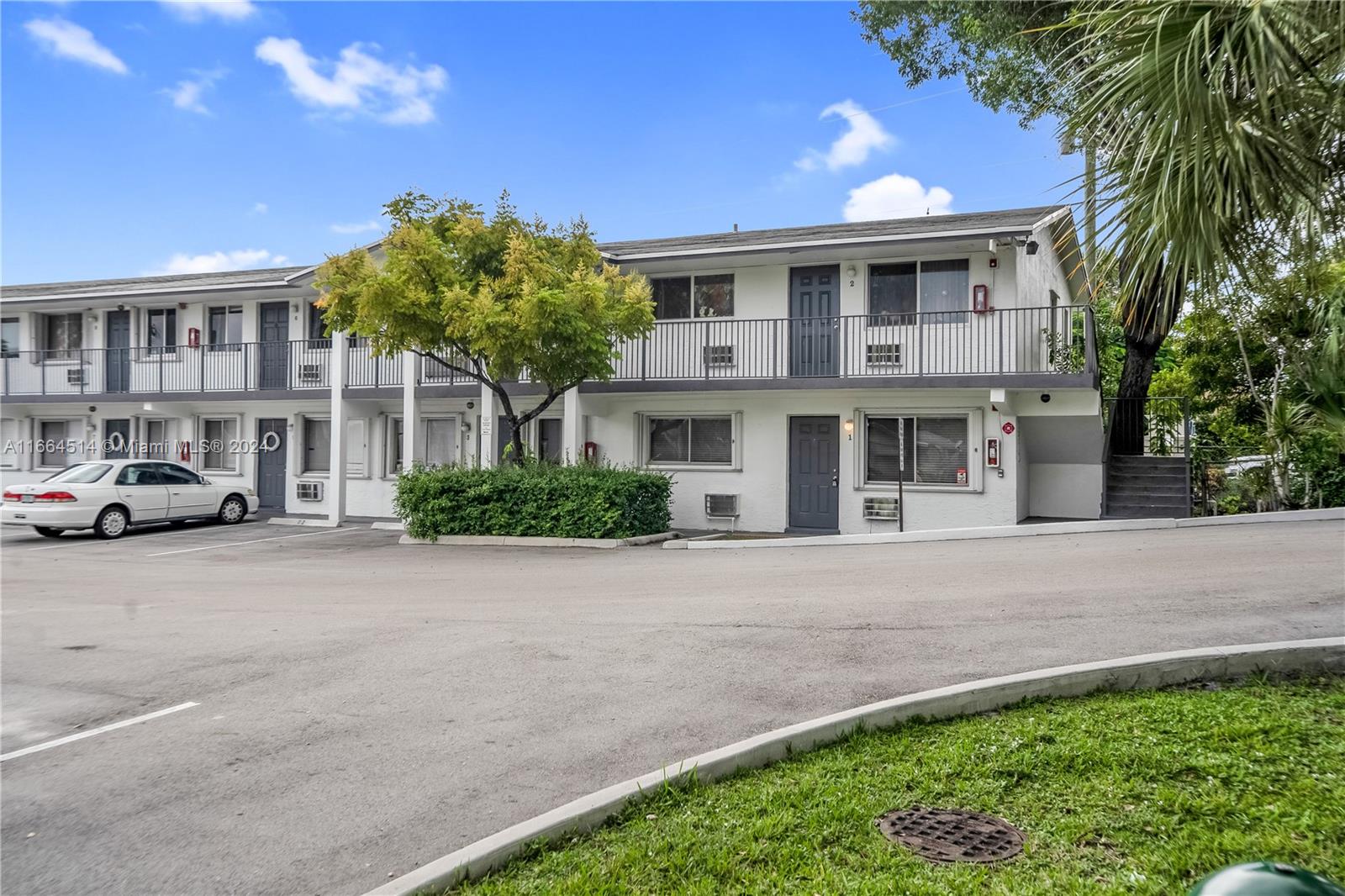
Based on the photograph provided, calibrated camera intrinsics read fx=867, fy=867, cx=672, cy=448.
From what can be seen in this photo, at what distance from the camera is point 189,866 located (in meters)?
3.54

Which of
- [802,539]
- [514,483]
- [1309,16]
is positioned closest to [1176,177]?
[1309,16]

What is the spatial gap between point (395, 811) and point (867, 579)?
7266mm

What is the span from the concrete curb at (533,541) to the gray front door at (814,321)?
172 inches

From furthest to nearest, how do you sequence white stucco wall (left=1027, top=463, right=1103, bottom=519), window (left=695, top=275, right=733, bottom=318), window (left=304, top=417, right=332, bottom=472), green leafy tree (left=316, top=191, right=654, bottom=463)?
window (left=304, top=417, right=332, bottom=472) → window (left=695, top=275, right=733, bottom=318) → white stucco wall (left=1027, top=463, right=1103, bottom=519) → green leafy tree (left=316, top=191, right=654, bottom=463)

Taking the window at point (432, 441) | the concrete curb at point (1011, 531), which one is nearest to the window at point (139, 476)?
the window at point (432, 441)

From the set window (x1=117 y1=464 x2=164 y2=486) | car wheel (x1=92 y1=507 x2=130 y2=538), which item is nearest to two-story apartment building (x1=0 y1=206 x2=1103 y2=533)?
window (x1=117 y1=464 x2=164 y2=486)

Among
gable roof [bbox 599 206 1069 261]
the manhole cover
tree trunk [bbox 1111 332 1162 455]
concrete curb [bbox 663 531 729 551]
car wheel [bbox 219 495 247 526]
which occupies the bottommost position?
the manhole cover

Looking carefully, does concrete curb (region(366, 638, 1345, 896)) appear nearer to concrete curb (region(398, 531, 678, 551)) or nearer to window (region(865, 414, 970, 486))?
concrete curb (region(398, 531, 678, 551))

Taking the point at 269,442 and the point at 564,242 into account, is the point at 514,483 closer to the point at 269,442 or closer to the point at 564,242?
the point at 564,242

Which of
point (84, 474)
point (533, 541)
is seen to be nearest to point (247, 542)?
point (84, 474)

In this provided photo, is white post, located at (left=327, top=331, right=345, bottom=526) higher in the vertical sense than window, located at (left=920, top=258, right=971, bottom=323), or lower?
lower

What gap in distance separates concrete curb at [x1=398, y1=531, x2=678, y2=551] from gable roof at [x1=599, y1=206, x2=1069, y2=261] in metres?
5.85

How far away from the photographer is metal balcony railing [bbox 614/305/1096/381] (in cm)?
1522

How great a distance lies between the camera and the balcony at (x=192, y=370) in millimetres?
20297
